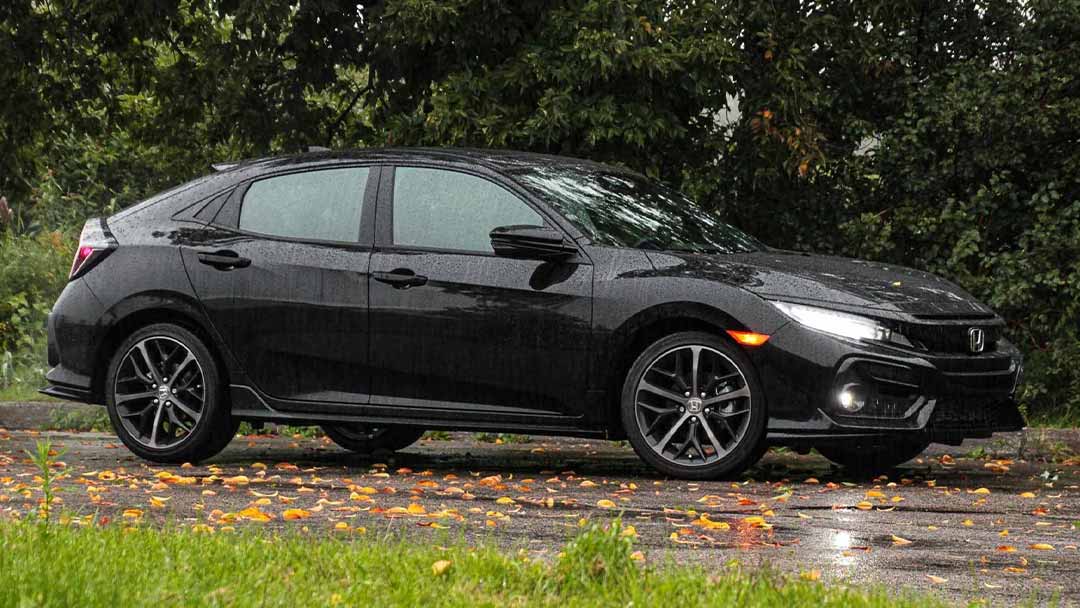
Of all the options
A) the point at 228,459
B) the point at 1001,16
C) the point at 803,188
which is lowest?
the point at 228,459

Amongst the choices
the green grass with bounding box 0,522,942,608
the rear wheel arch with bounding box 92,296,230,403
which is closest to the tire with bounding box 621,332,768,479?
the rear wheel arch with bounding box 92,296,230,403

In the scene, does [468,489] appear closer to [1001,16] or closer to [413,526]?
[413,526]

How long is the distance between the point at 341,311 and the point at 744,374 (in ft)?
7.03

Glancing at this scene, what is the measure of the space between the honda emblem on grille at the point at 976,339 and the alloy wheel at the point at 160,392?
397 centimetres

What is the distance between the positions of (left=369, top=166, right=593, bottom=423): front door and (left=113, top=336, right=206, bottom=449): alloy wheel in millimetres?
1075

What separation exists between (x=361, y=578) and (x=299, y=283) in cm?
428

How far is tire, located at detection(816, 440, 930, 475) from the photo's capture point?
920 cm

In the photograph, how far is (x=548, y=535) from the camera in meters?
6.34

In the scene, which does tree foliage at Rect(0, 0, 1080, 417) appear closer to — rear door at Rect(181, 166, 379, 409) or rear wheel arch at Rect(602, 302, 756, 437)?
rear door at Rect(181, 166, 379, 409)

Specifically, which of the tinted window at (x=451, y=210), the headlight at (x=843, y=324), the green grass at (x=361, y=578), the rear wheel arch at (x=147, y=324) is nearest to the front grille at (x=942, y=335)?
the headlight at (x=843, y=324)

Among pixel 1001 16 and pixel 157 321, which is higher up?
pixel 1001 16

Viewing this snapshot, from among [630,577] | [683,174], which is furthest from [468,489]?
[683,174]

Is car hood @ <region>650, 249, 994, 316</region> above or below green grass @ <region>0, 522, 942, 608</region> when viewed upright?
above

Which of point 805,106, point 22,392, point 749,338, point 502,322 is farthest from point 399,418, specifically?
point 22,392
